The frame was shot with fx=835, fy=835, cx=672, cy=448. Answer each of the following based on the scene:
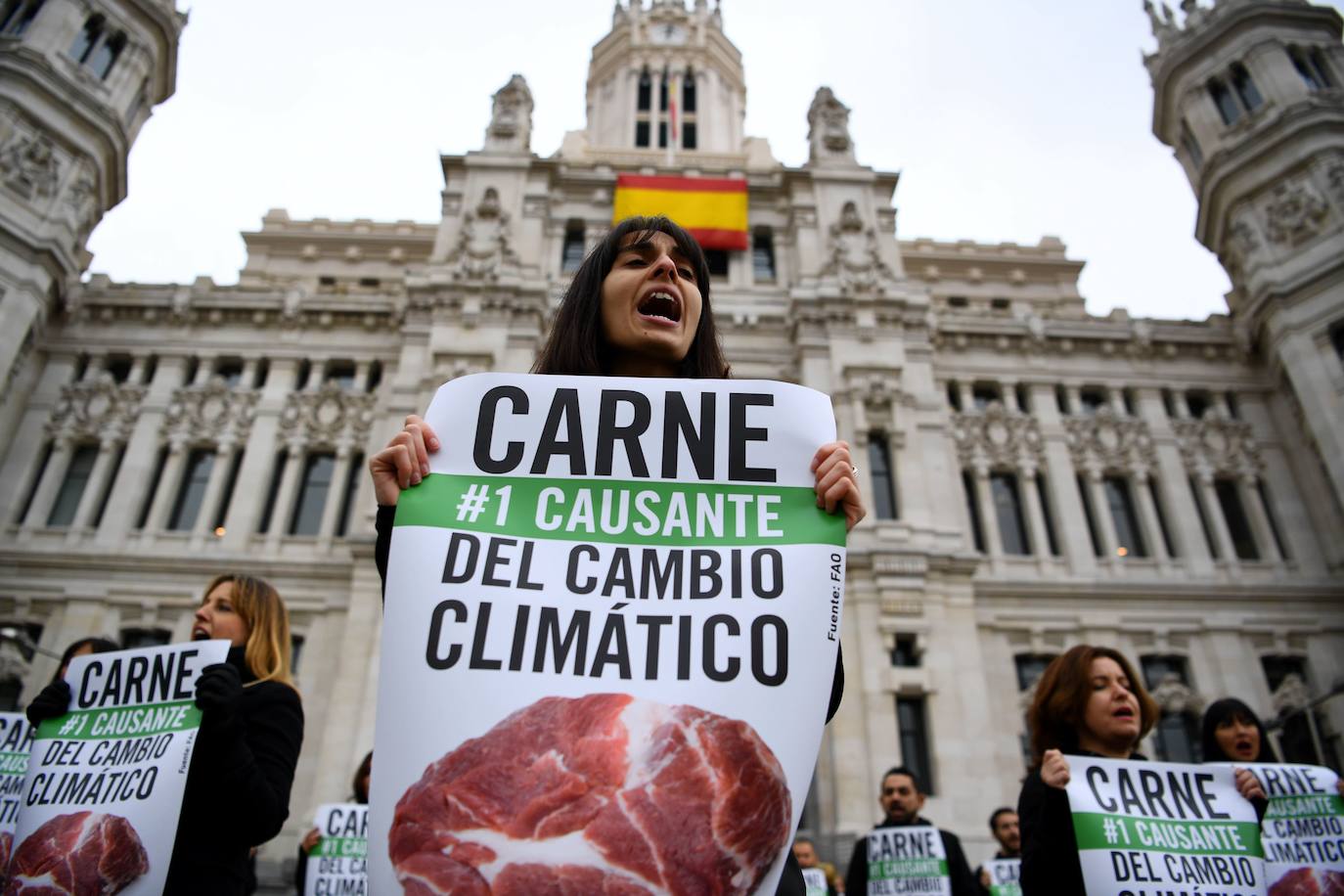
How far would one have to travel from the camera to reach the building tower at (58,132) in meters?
21.4

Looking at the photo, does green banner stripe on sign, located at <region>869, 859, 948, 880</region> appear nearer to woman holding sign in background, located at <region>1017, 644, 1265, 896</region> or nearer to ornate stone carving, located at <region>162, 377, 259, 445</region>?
woman holding sign in background, located at <region>1017, 644, 1265, 896</region>

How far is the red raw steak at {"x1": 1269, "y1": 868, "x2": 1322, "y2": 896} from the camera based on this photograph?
4.92m

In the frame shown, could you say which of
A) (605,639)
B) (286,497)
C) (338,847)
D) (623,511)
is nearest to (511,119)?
(286,497)

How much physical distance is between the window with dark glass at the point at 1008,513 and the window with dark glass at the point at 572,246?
14.3 meters

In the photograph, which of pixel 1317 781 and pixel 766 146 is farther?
Result: pixel 766 146

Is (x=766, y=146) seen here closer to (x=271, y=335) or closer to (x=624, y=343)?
(x=271, y=335)

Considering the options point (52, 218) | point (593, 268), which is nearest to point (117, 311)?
point (52, 218)

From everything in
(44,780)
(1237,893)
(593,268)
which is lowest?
(1237,893)

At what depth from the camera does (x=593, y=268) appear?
125 inches

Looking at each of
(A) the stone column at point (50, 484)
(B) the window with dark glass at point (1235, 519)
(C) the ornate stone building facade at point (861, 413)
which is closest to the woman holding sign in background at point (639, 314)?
(C) the ornate stone building facade at point (861, 413)

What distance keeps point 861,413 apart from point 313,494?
49.5 ft

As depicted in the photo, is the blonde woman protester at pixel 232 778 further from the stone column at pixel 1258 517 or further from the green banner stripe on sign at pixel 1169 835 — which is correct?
the stone column at pixel 1258 517

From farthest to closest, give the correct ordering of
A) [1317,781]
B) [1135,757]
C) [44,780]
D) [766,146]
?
[766,146] < [1317,781] < [1135,757] < [44,780]

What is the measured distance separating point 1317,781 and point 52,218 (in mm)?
27779
